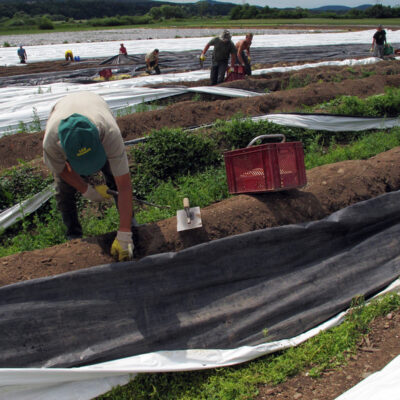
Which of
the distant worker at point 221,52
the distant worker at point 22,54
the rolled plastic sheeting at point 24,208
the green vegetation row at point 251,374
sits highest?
the distant worker at point 22,54

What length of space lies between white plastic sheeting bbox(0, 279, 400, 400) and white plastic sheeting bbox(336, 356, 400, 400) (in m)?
0.68

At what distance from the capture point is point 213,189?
4.27 m

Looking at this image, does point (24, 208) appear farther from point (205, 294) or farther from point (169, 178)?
point (205, 294)

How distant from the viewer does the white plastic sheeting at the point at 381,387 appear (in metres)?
1.85

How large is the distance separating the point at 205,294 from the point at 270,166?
45.8 inches

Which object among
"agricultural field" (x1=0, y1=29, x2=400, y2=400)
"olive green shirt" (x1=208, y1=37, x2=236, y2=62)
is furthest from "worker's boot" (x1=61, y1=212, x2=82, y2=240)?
"olive green shirt" (x1=208, y1=37, x2=236, y2=62)

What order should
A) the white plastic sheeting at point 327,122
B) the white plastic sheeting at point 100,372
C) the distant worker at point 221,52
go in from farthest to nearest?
the distant worker at point 221,52, the white plastic sheeting at point 327,122, the white plastic sheeting at point 100,372

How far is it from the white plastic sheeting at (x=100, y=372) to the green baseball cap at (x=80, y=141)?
1.24m

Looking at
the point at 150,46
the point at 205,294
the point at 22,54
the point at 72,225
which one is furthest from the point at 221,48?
the point at 150,46

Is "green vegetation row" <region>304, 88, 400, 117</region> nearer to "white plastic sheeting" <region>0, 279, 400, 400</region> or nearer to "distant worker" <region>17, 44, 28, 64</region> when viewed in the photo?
"white plastic sheeting" <region>0, 279, 400, 400</region>

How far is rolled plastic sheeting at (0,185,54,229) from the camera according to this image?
3867 mm

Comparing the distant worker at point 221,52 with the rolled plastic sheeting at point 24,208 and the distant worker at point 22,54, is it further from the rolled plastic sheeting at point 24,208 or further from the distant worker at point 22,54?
the distant worker at point 22,54

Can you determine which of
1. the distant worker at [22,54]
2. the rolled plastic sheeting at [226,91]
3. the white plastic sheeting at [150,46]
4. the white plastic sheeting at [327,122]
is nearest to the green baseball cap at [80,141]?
the white plastic sheeting at [327,122]

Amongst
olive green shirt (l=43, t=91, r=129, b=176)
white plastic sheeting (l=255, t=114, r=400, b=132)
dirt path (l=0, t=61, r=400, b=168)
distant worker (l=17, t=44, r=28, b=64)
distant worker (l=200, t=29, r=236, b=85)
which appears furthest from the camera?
distant worker (l=17, t=44, r=28, b=64)
